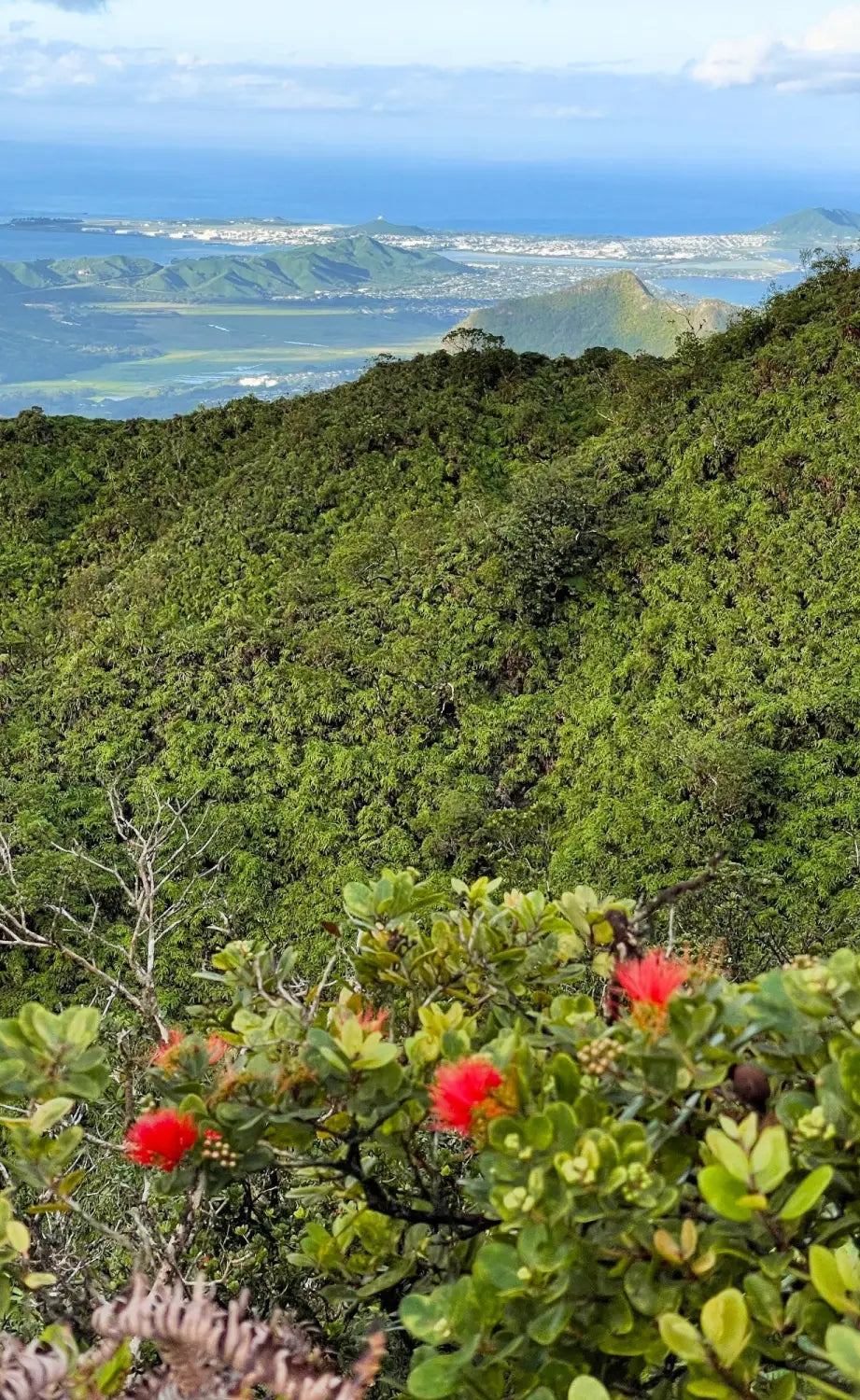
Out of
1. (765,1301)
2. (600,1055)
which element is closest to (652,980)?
(600,1055)

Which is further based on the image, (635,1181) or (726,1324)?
(635,1181)

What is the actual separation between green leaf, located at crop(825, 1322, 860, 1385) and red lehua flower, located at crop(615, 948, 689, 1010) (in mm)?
414

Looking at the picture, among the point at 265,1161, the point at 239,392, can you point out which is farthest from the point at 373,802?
the point at 239,392

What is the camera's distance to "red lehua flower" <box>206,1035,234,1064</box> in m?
1.63

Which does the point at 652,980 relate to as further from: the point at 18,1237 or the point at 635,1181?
the point at 18,1237

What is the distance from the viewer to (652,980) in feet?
4.55

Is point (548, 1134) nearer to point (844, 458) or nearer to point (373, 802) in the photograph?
point (373, 802)

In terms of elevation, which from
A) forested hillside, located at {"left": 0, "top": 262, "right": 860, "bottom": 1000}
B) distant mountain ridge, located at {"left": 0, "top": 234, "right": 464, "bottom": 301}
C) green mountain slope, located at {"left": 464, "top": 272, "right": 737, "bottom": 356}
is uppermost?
distant mountain ridge, located at {"left": 0, "top": 234, "right": 464, "bottom": 301}

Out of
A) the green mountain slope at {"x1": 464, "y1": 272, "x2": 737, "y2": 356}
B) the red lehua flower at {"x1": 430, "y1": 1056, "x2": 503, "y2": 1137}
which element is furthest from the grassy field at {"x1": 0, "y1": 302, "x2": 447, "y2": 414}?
the red lehua flower at {"x1": 430, "y1": 1056, "x2": 503, "y2": 1137}

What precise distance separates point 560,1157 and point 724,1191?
181 millimetres

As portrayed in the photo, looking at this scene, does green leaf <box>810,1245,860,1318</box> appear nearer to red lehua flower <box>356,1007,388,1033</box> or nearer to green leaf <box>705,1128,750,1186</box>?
green leaf <box>705,1128,750,1186</box>

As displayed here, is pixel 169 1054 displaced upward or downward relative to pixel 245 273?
downward

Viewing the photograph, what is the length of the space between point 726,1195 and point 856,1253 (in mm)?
140

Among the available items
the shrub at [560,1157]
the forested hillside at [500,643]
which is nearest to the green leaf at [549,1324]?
the shrub at [560,1157]
